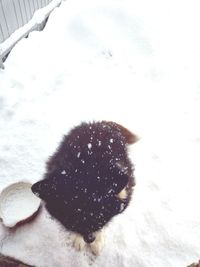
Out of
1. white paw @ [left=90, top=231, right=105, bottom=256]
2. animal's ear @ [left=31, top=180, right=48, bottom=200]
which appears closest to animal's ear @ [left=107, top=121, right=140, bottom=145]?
white paw @ [left=90, top=231, right=105, bottom=256]

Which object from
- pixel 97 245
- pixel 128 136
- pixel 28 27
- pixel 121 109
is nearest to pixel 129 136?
pixel 128 136

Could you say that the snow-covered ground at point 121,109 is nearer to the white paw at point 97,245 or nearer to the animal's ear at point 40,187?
the white paw at point 97,245

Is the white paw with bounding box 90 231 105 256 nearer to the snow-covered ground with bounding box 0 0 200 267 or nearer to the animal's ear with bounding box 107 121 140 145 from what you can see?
the snow-covered ground with bounding box 0 0 200 267

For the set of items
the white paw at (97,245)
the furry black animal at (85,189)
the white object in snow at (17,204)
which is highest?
the furry black animal at (85,189)

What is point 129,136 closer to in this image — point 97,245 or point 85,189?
point 97,245

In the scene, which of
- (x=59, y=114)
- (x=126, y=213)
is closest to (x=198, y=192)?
(x=126, y=213)

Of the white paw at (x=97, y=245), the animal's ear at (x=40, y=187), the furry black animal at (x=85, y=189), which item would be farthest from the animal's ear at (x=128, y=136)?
the animal's ear at (x=40, y=187)
